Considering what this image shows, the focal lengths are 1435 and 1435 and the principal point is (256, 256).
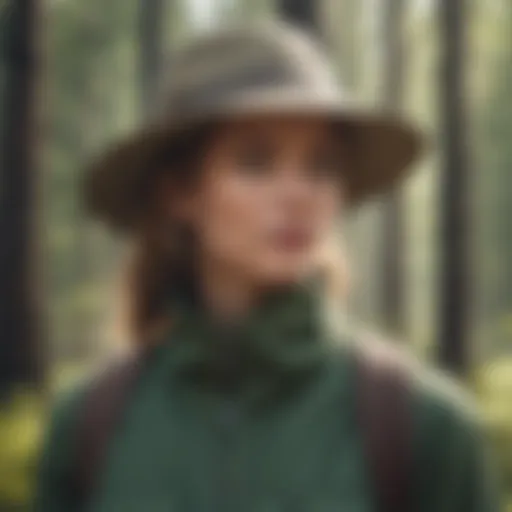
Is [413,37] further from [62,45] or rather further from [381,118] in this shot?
[381,118]

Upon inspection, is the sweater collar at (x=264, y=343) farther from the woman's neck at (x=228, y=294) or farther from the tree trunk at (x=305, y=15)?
the tree trunk at (x=305, y=15)

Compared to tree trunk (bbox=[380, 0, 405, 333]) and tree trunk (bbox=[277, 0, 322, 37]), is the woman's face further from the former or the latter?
tree trunk (bbox=[380, 0, 405, 333])

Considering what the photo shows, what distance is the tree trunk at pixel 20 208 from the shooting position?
990 cm

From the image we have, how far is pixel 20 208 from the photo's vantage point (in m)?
10.2

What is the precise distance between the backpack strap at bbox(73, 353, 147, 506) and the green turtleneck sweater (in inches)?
0.6

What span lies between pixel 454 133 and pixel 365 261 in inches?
1502

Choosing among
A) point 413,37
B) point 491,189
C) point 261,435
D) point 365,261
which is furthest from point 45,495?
point 365,261

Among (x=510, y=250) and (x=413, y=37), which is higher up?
(x=413, y=37)

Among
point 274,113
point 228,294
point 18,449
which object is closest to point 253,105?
point 274,113

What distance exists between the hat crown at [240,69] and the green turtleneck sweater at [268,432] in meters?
0.33

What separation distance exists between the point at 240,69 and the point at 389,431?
621 millimetres

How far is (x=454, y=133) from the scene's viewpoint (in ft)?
39.7

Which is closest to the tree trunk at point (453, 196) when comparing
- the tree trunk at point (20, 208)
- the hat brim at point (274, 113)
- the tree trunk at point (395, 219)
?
the tree trunk at point (20, 208)

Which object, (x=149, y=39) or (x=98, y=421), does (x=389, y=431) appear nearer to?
(x=98, y=421)
